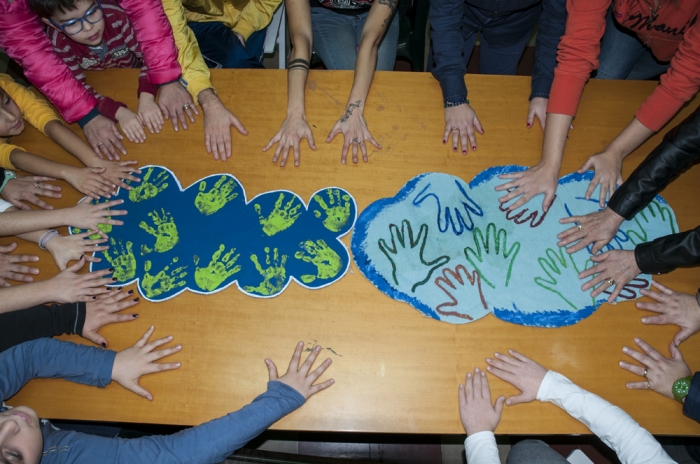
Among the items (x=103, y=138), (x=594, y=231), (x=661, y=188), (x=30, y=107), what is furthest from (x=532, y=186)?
(x=30, y=107)

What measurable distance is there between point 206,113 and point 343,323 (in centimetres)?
74

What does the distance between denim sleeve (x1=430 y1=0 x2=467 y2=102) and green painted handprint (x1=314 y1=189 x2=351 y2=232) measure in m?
0.44

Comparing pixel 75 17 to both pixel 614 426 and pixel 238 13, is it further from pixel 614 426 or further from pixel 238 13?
pixel 614 426

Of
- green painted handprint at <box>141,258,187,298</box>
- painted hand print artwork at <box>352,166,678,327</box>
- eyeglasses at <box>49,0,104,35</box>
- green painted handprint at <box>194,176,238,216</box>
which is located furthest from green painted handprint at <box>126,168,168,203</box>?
painted hand print artwork at <box>352,166,678,327</box>

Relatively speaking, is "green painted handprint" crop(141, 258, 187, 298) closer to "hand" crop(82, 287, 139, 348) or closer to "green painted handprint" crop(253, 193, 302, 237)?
"hand" crop(82, 287, 139, 348)

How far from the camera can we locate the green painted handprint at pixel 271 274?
3.49 feet

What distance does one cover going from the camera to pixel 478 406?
0.94 metres

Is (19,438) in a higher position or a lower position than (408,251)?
lower

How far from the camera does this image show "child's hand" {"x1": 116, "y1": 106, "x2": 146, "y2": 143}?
126 cm

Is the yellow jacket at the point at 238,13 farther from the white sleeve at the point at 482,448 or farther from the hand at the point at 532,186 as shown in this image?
the white sleeve at the point at 482,448

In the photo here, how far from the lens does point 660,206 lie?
115 cm

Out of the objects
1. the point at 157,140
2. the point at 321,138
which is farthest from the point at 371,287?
the point at 157,140

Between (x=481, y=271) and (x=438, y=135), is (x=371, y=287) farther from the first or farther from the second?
(x=438, y=135)

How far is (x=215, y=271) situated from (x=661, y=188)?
3.85 ft
